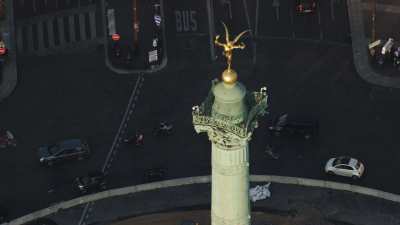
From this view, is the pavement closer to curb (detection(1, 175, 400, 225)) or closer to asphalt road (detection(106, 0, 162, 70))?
curb (detection(1, 175, 400, 225))

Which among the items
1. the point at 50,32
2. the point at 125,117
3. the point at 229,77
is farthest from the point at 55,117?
the point at 229,77

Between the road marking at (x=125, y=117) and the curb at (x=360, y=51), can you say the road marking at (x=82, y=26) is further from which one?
the curb at (x=360, y=51)

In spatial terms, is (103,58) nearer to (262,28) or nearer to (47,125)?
(47,125)

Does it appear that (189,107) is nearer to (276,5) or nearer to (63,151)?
(63,151)

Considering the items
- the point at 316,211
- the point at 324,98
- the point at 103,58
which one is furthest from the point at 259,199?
the point at 103,58

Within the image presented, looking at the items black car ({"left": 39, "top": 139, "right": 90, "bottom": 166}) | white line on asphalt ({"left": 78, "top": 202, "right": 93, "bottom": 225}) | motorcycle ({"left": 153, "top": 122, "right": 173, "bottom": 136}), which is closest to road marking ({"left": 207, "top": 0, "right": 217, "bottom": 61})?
motorcycle ({"left": 153, "top": 122, "right": 173, "bottom": 136})

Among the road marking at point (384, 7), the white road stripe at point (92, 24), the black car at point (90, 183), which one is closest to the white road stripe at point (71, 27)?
the white road stripe at point (92, 24)
